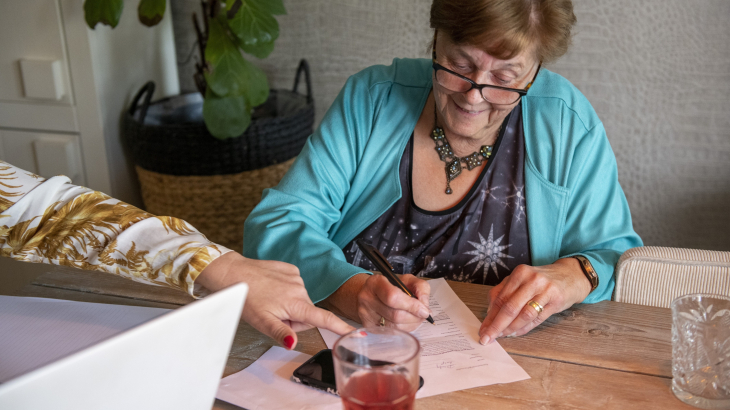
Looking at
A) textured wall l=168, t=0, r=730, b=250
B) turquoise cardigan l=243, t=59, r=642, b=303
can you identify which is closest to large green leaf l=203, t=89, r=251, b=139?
textured wall l=168, t=0, r=730, b=250

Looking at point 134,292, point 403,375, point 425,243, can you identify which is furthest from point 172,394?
point 425,243

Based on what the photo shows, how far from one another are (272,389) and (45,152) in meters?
2.16

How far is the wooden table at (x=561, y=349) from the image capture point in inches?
32.7

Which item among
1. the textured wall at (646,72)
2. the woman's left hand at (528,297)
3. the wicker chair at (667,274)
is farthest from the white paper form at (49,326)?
the textured wall at (646,72)

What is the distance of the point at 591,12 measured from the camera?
232 centimetres

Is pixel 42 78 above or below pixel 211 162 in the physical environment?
above

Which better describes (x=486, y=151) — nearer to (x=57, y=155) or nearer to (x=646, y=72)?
(x=646, y=72)

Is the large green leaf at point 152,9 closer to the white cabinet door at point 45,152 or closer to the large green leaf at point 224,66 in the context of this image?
the large green leaf at point 224,66

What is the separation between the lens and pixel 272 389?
33.7 inches

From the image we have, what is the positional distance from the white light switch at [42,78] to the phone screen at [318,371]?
2018 millimetres

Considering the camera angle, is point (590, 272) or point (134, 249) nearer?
point (134, 249)

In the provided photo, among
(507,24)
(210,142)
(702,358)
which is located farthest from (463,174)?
(210,142)

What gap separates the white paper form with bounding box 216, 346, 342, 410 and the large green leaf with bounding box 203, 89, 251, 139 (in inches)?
57.9

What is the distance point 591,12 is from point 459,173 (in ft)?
4.23
